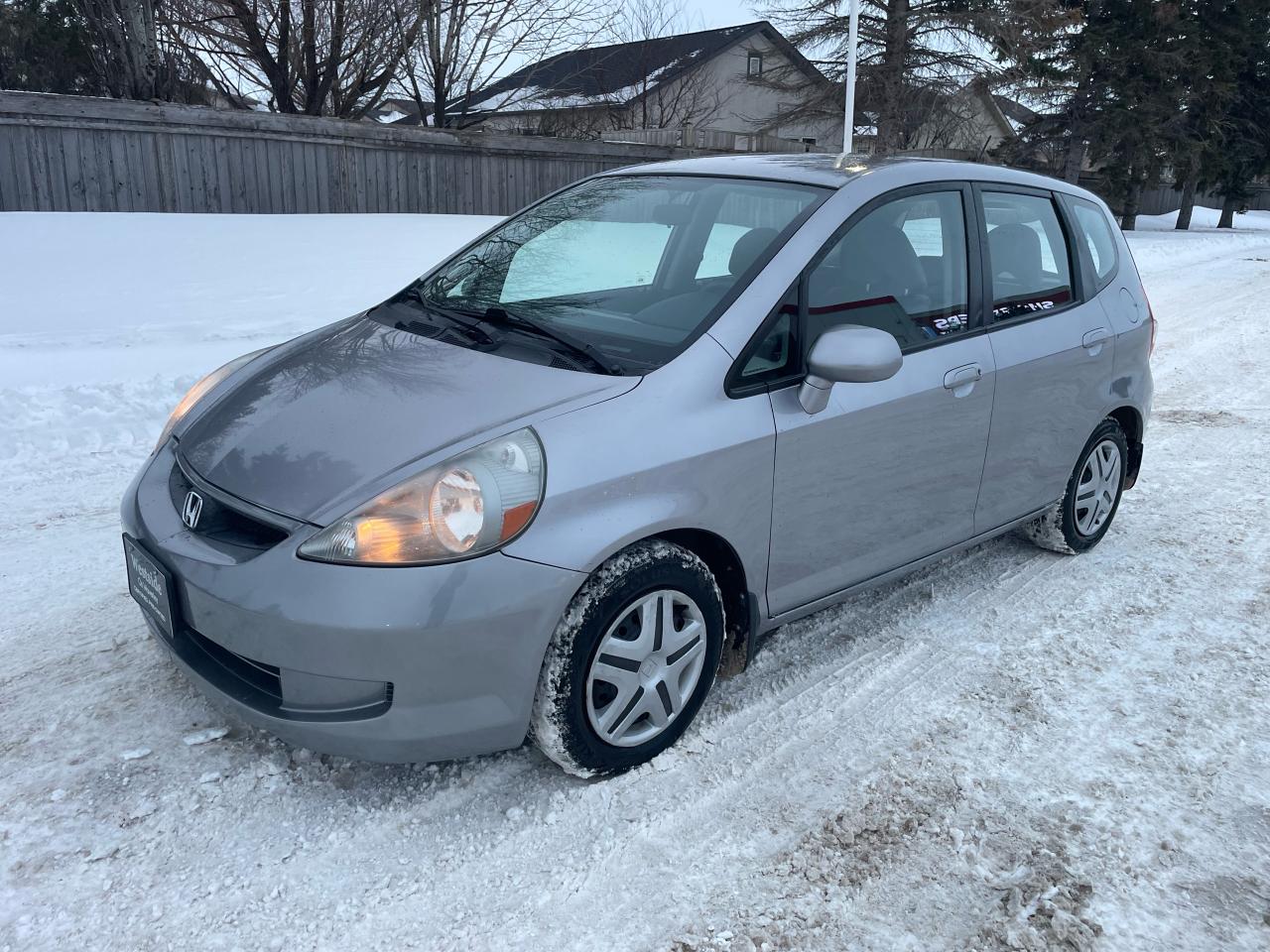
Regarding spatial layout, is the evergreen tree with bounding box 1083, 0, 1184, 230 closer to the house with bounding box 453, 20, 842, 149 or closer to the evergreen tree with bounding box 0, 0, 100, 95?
the house with bounding box 453, 20, 842, 149

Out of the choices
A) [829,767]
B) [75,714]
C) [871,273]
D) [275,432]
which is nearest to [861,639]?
[829,767]

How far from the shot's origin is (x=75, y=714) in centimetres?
300

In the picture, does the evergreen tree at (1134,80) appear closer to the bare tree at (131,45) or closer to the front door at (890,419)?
the bare tree at (131,45)

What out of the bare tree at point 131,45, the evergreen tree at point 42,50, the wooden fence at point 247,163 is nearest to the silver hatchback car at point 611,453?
the wooden fence at point 247,163

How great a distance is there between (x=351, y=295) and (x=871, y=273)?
687 cm

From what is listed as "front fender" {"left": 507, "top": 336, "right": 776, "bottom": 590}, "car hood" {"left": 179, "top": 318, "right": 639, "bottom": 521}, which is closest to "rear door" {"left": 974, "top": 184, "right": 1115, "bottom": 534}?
"front fender" {"left": 507, "top": 336, "right": 776, "bottom": 590}

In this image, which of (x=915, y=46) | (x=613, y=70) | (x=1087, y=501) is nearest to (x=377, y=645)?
(x=1087, y=501)

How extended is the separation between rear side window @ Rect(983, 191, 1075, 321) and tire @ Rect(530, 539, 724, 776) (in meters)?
1.80

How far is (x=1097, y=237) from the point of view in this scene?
453 centimetres

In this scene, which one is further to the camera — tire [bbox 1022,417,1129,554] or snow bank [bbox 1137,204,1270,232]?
snow bank [bbox 1137,204,1270,232]

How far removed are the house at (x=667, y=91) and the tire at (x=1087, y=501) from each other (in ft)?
51.6

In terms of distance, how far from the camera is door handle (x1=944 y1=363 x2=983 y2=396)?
3.48 meters

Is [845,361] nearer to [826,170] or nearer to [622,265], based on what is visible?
[826,170]

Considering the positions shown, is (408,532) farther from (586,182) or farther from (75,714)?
(586,182)
